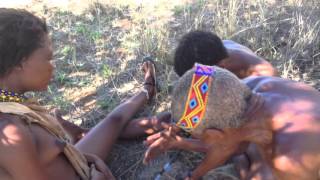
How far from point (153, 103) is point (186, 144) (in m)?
1.35

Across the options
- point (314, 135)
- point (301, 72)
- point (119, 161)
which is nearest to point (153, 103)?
point (119, 161)

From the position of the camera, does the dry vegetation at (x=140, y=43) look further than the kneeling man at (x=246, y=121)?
Yes

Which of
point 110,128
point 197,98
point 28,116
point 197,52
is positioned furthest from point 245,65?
point 28,116

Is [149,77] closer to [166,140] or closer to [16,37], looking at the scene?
[166,140]

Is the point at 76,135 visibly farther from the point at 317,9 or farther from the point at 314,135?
the point at 317,9

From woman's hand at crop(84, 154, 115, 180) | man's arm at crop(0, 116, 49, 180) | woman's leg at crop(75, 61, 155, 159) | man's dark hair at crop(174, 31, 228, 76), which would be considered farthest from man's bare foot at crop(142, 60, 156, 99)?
man's arm at crop(0, 116, 49, 180)

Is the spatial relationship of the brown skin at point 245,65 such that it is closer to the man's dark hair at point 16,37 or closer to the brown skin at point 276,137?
the brown skin at point 276,137

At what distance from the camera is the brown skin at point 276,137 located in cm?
220

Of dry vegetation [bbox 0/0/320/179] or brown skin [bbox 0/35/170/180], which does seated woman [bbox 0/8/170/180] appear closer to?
brown skin [bbox 0/35/170/180]

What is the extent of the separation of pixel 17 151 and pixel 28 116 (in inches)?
8.2

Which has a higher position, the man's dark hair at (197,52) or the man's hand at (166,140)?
the man's dark hair at (197,52)

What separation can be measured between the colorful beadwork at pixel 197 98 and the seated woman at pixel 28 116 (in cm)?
66

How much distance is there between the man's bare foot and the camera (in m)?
3.73

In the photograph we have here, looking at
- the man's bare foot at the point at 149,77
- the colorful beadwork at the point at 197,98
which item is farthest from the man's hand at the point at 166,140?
the man's bare foot at the point at 149,77
